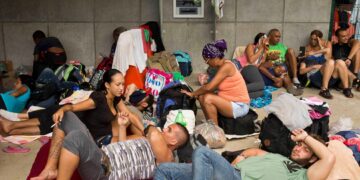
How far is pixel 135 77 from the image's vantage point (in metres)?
6.49

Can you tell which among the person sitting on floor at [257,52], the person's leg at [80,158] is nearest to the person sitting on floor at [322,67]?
the person sitting on floor at [257,52]

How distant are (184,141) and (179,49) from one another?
4.69 meters

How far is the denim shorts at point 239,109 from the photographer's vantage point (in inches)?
188

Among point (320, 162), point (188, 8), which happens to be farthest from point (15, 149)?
point (188, 8)

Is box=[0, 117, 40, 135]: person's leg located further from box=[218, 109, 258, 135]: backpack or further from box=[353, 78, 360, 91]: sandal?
box=[353, 78, 360, 91]: sandal

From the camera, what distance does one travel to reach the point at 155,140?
3281 millimetres

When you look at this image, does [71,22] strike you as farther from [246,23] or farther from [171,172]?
[171,172]

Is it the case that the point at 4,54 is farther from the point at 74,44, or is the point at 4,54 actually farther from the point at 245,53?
the point at 245,53

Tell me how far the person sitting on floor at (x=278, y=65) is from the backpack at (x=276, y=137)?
272cm

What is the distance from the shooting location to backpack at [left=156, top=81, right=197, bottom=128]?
4930mm

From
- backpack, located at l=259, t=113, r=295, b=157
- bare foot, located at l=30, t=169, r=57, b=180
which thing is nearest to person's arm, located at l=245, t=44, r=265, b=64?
backpack, located at l=259, t=113, r=295, b=157

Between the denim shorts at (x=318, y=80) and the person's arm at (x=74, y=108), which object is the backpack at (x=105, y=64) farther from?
the denim shorts at (x=318, y=80)

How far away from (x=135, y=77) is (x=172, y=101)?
1.71 metres

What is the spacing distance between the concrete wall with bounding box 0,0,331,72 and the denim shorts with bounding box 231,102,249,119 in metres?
3.45
